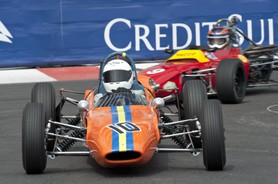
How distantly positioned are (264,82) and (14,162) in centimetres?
781

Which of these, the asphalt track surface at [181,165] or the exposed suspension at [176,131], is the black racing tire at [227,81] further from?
the exposed suspension at [176,131]

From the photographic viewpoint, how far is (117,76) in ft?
34.9

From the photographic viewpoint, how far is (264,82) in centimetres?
1702

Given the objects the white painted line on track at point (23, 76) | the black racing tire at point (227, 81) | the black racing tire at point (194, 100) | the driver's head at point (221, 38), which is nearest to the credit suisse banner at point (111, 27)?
the white painted line on track at point (23, 76)

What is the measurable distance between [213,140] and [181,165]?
79 cm

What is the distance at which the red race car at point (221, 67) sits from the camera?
49.3ft

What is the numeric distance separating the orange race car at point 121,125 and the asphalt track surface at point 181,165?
18cm

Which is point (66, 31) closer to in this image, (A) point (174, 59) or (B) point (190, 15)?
(B) point (190, 15)

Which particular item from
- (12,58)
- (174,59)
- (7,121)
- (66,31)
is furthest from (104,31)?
(7,121)

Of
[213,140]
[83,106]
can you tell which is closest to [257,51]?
[83,106]

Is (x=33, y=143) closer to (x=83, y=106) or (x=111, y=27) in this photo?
(x=83, y=106)

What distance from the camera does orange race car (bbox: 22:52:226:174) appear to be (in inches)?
349

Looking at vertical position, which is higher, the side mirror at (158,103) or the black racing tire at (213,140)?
the side mirror at (158,103)

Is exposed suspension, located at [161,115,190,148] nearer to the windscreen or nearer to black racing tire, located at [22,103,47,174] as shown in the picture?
the windscreen
